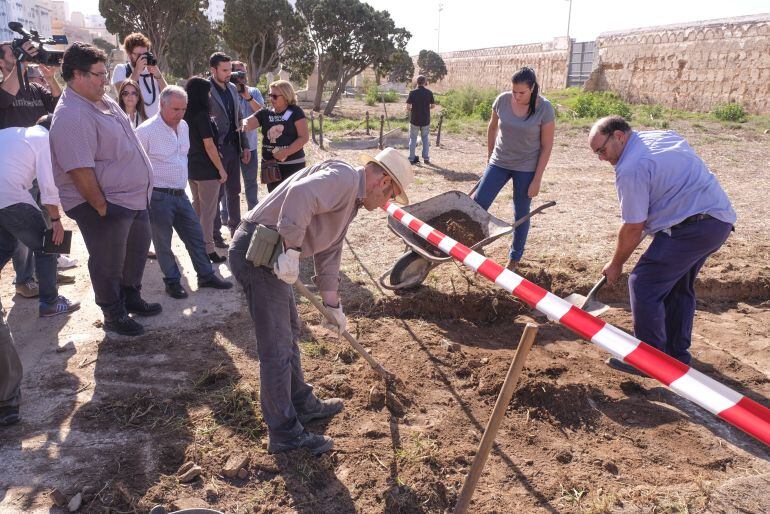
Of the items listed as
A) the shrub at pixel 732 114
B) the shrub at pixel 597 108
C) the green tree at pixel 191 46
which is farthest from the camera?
the green tree at pixel 191 46

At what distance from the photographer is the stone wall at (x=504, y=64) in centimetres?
2902

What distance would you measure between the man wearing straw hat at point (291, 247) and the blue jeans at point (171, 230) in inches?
90.2

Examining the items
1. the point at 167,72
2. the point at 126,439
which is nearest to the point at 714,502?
the point at 126,439

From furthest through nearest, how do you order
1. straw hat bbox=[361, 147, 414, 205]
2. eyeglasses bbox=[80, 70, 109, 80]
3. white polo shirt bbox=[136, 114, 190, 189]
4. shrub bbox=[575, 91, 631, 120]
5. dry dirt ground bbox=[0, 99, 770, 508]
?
shrub bbox=[575, 91, 631, 120]
white polo shirt bbox=[136, 114, 190, 189]
eyeglasses bbox=[80, 70, 109, 80]
dry dirt ground bbox=[0, 99, 770, 508]
straw hat bbox=[361, 147, 414, 205]

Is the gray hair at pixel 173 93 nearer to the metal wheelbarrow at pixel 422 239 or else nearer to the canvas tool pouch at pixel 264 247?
the metal wheelbarrow at pixel 422 239

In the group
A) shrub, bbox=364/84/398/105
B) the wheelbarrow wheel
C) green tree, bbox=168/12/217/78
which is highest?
green tree, bbox=168/12/217/78

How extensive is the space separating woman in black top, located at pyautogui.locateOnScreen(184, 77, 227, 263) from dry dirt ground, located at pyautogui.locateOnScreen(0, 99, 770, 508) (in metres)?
0.79

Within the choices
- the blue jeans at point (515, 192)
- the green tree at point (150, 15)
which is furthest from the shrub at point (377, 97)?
the blue jeans at point (515, 192)

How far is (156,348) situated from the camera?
422 cm

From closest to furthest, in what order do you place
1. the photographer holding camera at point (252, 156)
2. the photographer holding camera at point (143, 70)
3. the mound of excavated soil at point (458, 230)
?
1. the mound of excavated soil at point (458, 230)
2. the photographer holding camera at point (143, 70)
3. the photographer holding camera at point (252, 156)

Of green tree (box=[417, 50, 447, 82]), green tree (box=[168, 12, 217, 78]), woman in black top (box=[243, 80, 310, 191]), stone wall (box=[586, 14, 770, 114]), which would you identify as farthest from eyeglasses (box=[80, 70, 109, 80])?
green tree (box=[417, 50, 447, 82])

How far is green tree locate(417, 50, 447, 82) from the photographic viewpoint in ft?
141

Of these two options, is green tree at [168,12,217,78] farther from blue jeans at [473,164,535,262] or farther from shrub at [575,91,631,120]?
blue jeans at [473,164,535,262]

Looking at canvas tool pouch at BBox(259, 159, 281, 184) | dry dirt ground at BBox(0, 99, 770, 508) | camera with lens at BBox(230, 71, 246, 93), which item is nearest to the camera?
dry dirt ground at BBox(0, 99, 770, 508)
